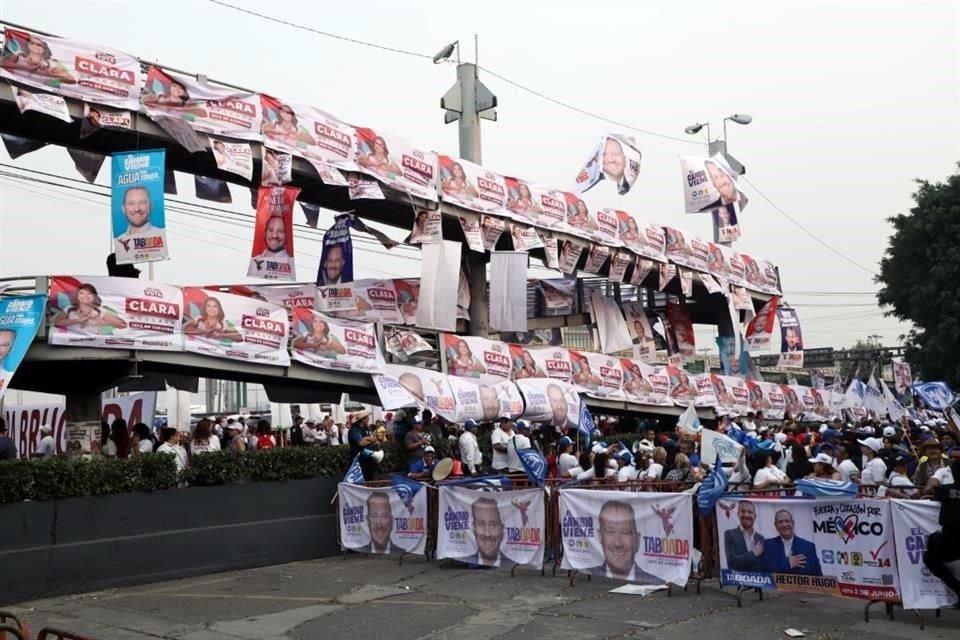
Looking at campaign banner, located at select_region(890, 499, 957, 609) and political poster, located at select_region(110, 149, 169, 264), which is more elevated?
political poster, located at select_region(110, 149, 169, 264)

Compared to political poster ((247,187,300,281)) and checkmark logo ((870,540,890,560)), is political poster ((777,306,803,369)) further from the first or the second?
checkmark logo ((870,540,890,560))

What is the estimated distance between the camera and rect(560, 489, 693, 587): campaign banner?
37.3 ft

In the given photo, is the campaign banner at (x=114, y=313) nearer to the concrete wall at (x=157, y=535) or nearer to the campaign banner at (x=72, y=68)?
the concrete wall at (x=157, y=535)

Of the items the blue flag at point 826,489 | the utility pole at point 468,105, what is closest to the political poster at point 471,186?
the utility pole at point 468,105

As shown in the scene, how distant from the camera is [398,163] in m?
21.2

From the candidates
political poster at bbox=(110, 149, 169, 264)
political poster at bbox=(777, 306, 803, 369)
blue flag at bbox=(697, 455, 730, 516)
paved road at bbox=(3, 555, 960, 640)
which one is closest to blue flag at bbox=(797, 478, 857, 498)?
blue flag at bbox=(697, 455, 730, 516)

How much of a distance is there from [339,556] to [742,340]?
2240 cm

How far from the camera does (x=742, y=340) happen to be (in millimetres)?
35281

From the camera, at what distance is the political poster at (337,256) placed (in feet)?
65.7

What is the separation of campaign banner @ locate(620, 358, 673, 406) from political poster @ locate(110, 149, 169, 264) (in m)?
14.3

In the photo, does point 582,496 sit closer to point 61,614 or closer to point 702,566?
point 702,566

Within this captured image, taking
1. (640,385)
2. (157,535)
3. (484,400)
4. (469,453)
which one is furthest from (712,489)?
(640,385)

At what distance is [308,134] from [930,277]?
3524cm

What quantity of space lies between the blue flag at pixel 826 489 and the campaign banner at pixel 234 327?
33.3 feet
